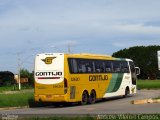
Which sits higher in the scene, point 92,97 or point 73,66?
point 73,66

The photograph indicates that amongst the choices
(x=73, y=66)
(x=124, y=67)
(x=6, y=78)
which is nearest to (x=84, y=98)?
(x=73, y=66)

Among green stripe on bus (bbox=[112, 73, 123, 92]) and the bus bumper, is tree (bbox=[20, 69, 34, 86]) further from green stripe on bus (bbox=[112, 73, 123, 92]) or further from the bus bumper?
the bus bumper

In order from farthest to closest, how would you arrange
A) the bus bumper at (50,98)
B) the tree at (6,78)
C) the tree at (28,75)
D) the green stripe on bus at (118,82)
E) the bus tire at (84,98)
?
the tree at (6,78) → the tree at (28,75) → the green stripe on bus at (118,82) → the bus tire at (84,98) → the bus bumper at (50,98)

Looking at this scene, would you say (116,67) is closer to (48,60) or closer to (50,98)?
(48,60)

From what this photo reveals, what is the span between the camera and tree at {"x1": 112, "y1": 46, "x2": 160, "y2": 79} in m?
112

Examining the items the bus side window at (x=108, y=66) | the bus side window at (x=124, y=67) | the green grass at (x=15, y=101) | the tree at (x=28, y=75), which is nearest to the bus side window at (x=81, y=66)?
the bus side window at (x=108, y=66)

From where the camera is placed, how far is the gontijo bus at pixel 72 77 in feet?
97.5

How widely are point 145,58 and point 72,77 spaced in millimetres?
89466

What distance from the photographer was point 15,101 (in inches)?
1228

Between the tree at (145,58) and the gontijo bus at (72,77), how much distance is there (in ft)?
251

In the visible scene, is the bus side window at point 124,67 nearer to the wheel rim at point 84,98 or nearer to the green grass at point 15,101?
the wheel rim at point 84,98

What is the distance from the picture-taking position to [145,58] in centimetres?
11806

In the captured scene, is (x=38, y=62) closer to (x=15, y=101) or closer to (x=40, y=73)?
(x=40, y=73)

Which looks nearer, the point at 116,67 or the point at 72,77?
the point at 72,77
